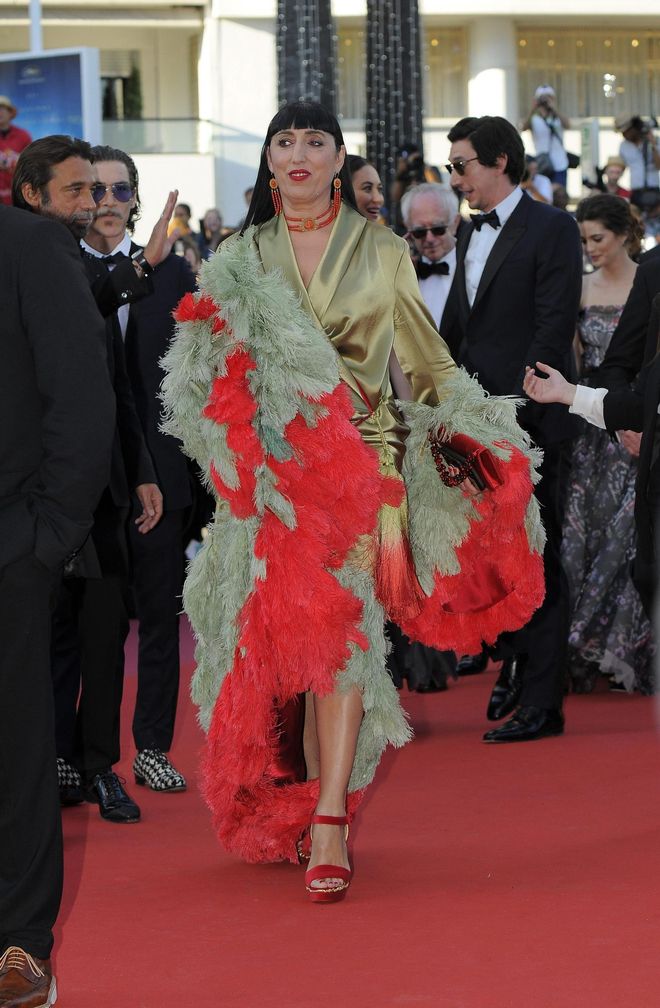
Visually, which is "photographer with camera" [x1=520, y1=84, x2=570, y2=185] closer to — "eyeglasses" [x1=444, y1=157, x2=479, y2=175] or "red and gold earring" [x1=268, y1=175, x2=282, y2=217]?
"eyeglasses" [x1=444, y1=157, x2=479, y2=175]

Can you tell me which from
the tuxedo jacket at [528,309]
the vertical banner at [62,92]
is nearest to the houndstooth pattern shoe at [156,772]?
the tuxedo jacket at [528,309]

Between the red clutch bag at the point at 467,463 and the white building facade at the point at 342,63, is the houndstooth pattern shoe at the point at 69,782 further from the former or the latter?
the white building facade at the point at 342,63

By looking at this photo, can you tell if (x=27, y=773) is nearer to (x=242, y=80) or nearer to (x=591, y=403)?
(x=591, y=403)

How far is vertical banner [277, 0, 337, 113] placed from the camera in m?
11.8

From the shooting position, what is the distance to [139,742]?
502 centimetres

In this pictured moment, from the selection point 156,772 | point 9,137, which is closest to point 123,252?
point 156,772

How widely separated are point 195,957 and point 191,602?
982 millimetres

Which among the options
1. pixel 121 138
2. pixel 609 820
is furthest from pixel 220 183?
pixel 609 820

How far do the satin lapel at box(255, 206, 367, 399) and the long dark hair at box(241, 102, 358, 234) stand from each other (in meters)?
0.06

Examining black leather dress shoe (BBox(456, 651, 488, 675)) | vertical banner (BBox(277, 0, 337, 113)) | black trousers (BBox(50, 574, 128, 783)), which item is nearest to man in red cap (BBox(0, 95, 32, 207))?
vertical banner (BBox(277, 0, 337, 113))

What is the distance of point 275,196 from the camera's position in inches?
162

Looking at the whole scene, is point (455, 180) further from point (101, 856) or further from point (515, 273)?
point (101, 856)

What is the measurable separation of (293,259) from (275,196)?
23cm

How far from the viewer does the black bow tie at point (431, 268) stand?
656 centimetres
